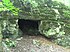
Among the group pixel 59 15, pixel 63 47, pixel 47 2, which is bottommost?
pixel 63 47

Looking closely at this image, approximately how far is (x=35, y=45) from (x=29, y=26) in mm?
1270

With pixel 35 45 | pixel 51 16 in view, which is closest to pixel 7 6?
pixel 35 45

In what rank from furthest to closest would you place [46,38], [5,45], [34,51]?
[46,38] → [34,51] → [5,45]

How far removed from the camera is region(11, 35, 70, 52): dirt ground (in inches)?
294

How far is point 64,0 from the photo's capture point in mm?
8516

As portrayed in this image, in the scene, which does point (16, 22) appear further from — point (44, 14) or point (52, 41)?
point (52, 41)

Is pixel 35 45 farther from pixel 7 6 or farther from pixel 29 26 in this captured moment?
pixel 7 6

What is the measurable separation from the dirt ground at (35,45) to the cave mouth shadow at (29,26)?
15.4 inches

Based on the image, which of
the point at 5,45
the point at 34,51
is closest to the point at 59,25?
the point at 34,51

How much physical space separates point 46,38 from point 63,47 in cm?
80

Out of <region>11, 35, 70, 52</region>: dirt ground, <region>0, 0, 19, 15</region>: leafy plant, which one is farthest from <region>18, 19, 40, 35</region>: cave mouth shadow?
<region>0, 0, 19, 15</region>: leafy plant

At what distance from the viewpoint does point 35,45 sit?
776 centimetres

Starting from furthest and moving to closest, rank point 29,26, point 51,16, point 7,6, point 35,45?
point 29,26 → point 51,16 → point 35,45 → point 7,6

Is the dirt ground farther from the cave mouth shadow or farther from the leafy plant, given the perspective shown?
the leafy plant
